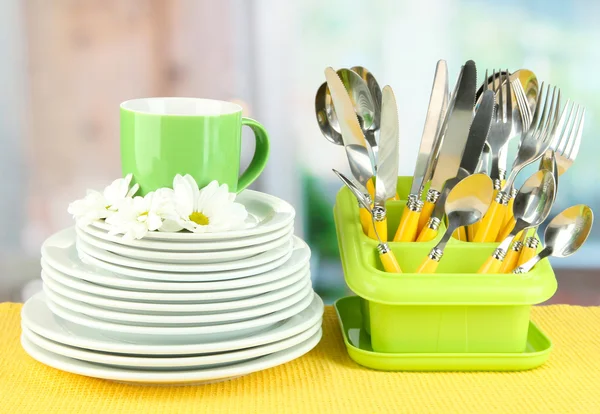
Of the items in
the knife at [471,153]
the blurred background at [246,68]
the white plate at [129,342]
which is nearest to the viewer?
the white plate at [129,342]

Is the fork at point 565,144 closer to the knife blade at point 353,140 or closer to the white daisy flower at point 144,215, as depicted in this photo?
the knife blade at point 353,140

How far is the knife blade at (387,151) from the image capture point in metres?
0.79

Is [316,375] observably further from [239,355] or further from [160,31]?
[160,31]

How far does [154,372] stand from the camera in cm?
70

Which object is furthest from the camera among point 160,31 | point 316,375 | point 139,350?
point 160,31

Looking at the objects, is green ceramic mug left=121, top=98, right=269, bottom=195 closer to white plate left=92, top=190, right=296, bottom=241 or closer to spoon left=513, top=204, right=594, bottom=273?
white plate left=92, top=190, right=296, bottom=241

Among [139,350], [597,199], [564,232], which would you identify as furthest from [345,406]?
[597,199]

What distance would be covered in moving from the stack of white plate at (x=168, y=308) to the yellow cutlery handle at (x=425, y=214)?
0.57 ft

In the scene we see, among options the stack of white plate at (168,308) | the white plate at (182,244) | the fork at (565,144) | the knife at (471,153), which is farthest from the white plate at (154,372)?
the fork at (565,144)

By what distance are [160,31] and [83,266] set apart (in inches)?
14.8

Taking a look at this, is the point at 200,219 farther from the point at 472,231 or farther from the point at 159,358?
the point at 472,231

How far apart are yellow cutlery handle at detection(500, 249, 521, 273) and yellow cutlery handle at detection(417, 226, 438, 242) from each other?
8 centimetres

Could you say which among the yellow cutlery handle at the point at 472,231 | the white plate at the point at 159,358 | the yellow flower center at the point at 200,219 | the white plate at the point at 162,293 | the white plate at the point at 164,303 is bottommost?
the white plate at the point at 159,358

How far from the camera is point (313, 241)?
1.02 meters
